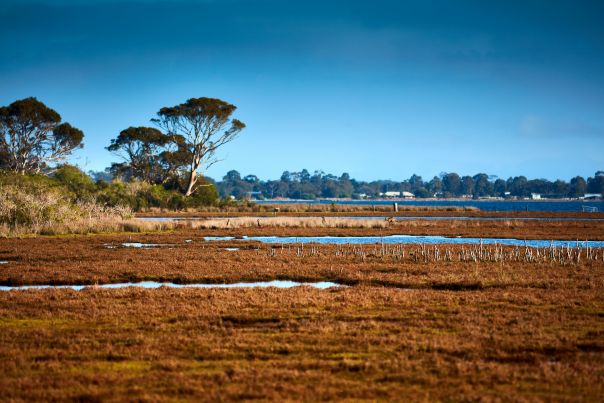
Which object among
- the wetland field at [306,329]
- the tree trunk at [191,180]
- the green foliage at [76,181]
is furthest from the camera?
the tree trunk at [191,180]

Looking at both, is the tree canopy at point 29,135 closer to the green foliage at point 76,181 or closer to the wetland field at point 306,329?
the green foliage at point 76,181

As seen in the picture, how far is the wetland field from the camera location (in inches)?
416

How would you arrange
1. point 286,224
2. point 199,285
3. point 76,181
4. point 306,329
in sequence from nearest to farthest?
1. point 306,329
2. point 199,285
3. point 286,224
4. point 76,181

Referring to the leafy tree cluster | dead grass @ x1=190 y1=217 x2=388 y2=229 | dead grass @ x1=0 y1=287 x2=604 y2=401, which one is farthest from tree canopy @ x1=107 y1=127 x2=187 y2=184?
dead grass @ x1=0 y1=287 x2=604 y2=401

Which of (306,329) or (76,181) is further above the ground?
(76,181)

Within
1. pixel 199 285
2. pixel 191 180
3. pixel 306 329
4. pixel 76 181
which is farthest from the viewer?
pixel 191 180

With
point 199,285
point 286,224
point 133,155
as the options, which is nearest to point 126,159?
point 133,155

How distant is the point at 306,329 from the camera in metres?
14.7

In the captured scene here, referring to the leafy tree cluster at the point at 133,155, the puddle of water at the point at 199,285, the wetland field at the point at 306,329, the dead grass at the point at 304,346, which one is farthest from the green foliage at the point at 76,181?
the dead grass at the point at 304,346

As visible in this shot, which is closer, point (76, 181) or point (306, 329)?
point (306, 329)

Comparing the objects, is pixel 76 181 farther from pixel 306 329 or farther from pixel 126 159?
pixel 306 329

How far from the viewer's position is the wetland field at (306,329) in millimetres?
10562

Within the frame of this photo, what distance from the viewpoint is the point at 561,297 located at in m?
18.6

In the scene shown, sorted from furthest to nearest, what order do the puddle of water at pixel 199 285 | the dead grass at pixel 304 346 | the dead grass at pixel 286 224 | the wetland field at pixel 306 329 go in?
1. the dead grass at pixel 286 224
2. the puddle of water at pixel 199 285
3. the wetland field at pixel 306 329
4. the dead grass at pixel 304 346
